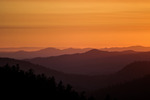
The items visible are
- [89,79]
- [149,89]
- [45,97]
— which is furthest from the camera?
[89,79]

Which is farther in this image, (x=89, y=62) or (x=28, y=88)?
(x=89, y=62)

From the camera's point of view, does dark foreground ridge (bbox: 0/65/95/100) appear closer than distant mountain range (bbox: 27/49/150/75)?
Yes

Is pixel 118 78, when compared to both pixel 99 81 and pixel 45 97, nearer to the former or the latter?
pixel 99 81

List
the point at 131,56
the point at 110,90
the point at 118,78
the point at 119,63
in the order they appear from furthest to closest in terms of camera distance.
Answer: the point at 131,56, the point at 119,63, the point at 118,78, the point at 110,90

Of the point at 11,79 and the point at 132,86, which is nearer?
the point at 11,79

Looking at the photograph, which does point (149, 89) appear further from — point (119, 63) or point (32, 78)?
point (119, 63)

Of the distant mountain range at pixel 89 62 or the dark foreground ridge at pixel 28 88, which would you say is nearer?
the dark foreground ridge at pixel 28 88

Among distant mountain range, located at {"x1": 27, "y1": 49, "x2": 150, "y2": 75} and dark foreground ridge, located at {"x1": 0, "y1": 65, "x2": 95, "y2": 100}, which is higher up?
distant mountain range, located at {"x1": 27, "y1": 49, "x2": 150, "y2": 75}

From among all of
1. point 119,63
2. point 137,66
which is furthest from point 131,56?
point 137,66

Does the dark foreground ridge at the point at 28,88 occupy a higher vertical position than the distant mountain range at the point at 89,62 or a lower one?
lower

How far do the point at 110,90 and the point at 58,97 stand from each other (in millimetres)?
23312

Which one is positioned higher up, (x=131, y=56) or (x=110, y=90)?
(x=131, y=56)

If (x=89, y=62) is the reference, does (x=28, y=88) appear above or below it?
below

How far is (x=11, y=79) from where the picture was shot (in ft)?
107
